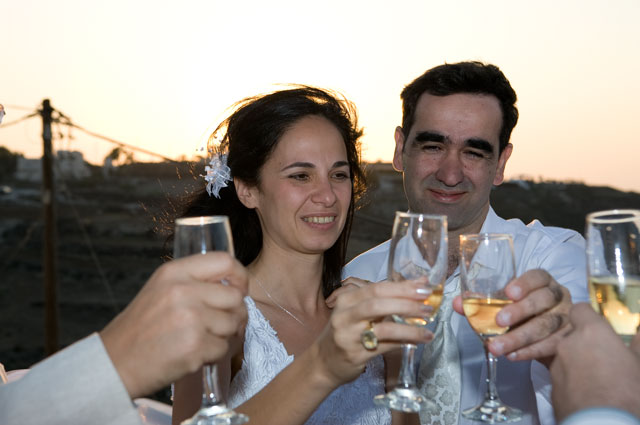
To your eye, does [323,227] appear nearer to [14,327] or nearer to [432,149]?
[432,149]

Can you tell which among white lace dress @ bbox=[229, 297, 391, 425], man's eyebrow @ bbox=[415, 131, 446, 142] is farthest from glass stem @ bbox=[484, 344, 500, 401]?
man's eyebrow @ bbox=[415, 131, 446, 142]

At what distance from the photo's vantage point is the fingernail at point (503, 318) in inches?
68.6

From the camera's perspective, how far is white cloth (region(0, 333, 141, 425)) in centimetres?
134

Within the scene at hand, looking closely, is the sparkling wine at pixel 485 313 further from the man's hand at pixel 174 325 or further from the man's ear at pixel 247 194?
the man's ear at pixel 247 194

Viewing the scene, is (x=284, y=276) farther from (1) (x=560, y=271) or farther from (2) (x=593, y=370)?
(2) (x=593, y=370)

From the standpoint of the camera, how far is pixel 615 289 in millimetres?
1669

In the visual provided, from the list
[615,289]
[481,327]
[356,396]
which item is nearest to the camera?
[615,289]

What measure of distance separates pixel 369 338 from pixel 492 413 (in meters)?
0.39

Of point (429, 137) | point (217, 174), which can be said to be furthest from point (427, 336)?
point (429, 137)

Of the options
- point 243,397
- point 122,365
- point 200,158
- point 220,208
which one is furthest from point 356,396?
point 122,365

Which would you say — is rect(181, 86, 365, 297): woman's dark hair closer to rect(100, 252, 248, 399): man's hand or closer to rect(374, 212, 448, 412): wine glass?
rect(374, 212, 448, 412): wine glass

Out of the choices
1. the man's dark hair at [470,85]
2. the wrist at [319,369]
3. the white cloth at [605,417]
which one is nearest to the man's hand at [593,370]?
the white cloth at [605,417]

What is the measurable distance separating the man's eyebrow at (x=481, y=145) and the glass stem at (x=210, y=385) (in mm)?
2939

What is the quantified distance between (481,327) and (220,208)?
6.82ft
